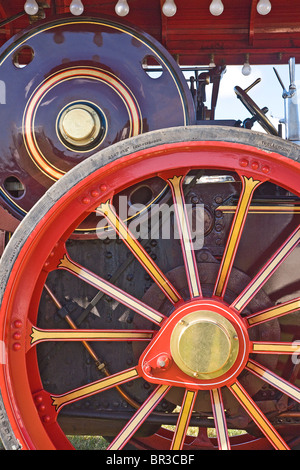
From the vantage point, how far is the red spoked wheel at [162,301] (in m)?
1.56

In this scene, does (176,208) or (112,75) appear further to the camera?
(112,75)

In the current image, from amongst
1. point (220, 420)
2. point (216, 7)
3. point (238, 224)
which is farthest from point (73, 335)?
point (216, 7)

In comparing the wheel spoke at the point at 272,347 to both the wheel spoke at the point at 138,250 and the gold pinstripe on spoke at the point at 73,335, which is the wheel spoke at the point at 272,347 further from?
the gold pinstripe on spoke at the point at 73,335

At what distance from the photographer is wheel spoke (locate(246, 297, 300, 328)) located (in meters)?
1.68

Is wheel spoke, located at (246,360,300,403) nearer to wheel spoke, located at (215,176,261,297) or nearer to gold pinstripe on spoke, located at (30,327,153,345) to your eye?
wheel spoke, located at (215,176,261,297)

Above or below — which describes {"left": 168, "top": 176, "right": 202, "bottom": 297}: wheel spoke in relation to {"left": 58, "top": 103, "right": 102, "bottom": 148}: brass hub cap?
below

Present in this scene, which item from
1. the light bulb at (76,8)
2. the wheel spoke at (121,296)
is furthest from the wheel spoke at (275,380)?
the light bulb at (76,8)

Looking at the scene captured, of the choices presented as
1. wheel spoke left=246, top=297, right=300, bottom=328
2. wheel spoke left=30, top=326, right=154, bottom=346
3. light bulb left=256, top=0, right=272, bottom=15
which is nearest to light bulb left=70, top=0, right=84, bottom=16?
light bulb left=256, top=0, right=272, bottom=15

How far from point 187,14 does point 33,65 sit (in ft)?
2.34

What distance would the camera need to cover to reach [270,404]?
6.15 ft

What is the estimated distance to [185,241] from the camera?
1.69m

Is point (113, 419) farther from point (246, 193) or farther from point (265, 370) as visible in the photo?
point (246, 193)

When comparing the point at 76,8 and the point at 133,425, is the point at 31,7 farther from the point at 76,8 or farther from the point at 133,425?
the point at 133,425
